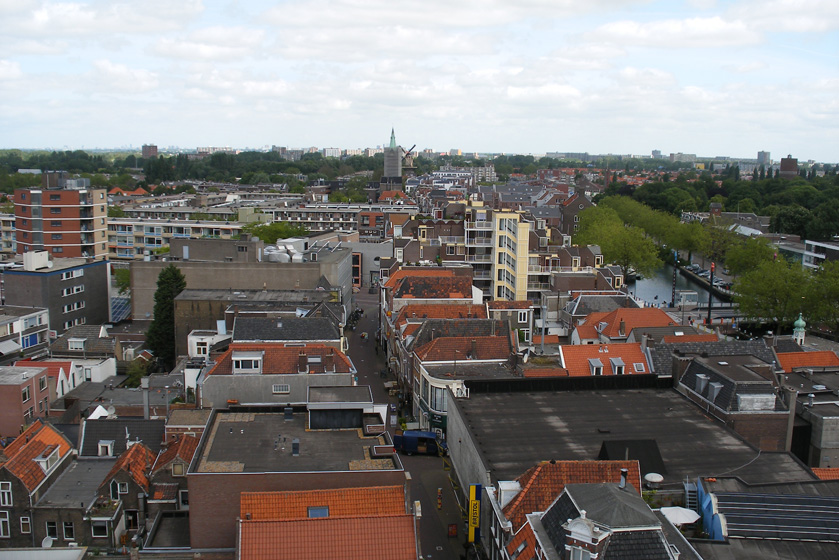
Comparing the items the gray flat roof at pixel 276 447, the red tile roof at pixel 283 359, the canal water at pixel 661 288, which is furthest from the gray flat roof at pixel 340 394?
the canal water at pixel 661 288

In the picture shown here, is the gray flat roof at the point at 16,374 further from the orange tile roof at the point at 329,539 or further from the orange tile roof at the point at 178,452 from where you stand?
the orange tile roof at the point at 329,539

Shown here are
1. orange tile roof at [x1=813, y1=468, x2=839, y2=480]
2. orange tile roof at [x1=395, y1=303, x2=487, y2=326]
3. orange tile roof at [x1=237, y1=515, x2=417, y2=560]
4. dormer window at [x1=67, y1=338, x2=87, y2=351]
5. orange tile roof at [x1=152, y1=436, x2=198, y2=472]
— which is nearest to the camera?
orange tile roof at [x1=237, y1=515, x2=417, y2=560]

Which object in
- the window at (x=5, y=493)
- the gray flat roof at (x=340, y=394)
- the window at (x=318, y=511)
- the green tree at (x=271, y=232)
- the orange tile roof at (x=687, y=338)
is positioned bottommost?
the window at (x=5, y=493)

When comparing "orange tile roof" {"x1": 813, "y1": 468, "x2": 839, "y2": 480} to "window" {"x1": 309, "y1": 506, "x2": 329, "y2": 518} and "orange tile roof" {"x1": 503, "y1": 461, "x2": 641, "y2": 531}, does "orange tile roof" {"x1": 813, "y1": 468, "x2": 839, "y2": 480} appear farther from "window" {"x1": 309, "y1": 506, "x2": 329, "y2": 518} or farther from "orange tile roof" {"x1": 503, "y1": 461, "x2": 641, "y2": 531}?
"window" {"x1": 309, "y1": 506, "x2": 329, "y2": 518}

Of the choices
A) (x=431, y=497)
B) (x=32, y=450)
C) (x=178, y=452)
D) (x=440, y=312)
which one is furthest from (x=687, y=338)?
(x=32, y=450)

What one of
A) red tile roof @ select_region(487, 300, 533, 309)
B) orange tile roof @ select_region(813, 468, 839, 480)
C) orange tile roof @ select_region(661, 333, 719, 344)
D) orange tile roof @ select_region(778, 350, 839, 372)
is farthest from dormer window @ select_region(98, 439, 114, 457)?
orange tile roof @ select_region(778, 350, 839, 372)

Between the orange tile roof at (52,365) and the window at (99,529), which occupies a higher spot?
the orange tile roof at (52,365)
